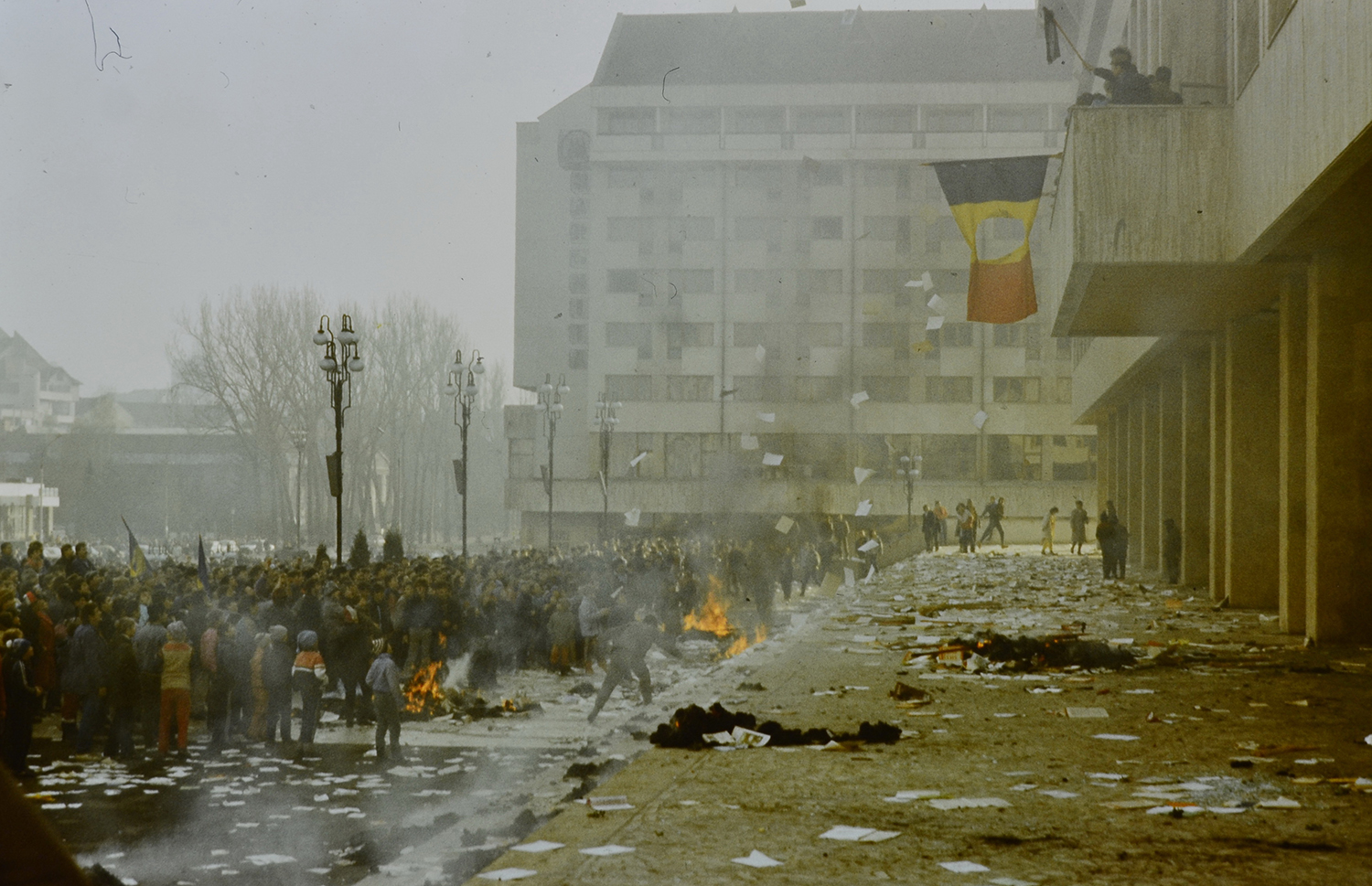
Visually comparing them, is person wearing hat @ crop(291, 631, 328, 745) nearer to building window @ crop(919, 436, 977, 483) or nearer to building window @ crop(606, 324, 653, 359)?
building window @ crop(606, 324, 653, 359)

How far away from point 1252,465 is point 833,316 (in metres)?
49.9

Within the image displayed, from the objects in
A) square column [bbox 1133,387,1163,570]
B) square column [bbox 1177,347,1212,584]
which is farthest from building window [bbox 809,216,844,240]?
square column [bbox 1177,347,1212,584]

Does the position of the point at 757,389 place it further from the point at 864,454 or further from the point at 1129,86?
the point at 1129,86

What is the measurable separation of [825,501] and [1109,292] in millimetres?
47204

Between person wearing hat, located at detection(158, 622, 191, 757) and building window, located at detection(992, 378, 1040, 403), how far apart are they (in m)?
59.5

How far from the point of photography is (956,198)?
18.2 metres

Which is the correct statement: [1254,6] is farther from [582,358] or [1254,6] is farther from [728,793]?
[582,358]

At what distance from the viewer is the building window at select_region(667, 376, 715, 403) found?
66375mm

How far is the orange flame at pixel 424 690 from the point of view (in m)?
14.3

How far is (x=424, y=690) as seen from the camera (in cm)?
1466

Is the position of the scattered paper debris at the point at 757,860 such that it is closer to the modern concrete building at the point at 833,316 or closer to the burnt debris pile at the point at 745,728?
the burnt debris pile at the point at 745,728

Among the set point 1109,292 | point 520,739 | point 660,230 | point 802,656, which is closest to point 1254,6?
point 1109,292

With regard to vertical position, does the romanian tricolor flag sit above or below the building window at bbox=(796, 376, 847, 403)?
below

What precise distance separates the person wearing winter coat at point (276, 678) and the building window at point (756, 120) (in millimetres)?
47465
